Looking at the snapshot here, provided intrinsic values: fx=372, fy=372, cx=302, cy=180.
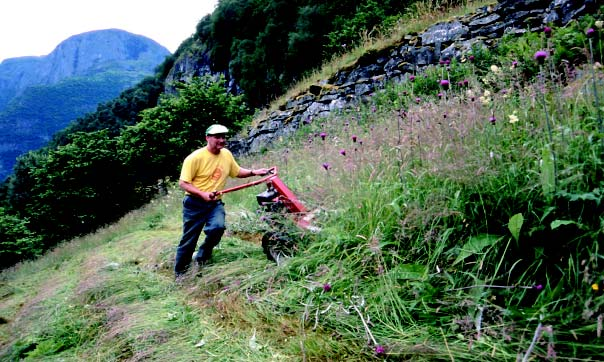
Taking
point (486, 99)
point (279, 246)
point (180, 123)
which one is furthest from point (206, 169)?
point (180, 123)

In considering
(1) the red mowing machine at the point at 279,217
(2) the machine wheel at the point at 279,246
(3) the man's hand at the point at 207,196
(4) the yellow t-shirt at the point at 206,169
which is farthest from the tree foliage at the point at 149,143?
(2) the machine wheel at the point at 279,246

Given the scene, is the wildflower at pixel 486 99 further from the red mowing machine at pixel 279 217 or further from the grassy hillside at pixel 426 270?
the red mowing machine at pixel 279 217

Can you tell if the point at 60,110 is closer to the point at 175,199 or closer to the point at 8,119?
the point at 8,119

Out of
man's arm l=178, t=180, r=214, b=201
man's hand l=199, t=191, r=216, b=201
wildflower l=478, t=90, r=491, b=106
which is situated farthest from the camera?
man's arm l=178, t=180, r=214, b=201

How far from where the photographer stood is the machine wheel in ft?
11.5

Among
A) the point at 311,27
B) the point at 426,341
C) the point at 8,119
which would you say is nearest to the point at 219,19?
the point at 311,27

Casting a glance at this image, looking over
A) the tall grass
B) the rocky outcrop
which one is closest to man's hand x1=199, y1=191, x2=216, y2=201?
the tall grass

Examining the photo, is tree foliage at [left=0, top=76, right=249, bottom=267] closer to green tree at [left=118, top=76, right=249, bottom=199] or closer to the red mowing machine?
green tree at [left=118, top=76, right=249, bottom=199]

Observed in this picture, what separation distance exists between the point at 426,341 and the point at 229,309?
1672 millimetres

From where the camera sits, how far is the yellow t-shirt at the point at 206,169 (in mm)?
4309

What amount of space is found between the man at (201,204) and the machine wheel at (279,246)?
2.75 feet

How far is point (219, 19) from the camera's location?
37250 millimetres

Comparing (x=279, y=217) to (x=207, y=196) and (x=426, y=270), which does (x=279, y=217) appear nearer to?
(x=207, y=196)

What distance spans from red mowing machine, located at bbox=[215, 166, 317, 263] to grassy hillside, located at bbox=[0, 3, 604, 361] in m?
0.11
